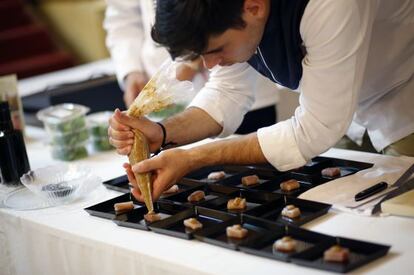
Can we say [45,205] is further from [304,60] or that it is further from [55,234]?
[304,60]

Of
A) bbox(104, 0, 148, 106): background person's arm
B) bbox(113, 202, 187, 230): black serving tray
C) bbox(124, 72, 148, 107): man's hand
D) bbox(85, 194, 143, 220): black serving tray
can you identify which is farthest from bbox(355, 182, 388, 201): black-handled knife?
bbox(104, 0, 148, 106): background person's arm

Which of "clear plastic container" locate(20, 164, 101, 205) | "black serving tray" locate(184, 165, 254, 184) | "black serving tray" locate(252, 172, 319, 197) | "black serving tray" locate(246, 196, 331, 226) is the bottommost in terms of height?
"black serving tray" locate(246, 196, 331, 226)

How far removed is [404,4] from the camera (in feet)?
5.76

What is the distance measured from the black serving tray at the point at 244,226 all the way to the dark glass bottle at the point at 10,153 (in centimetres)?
73

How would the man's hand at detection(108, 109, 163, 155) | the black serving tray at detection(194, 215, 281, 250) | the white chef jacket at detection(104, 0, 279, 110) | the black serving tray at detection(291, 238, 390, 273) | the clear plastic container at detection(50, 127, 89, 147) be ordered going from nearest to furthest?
the black serving tray at detection(291, 238, 390, 273), the black serving tray at detection(194, 215, 281, 250), the man's hand at detection(108, 109, 163, 155), the clear plastic container at detection(50, 127, 89, 147), the white chef jacket at detection(104, 0, 279, 110)

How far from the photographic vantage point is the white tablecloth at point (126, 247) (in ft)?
4.30

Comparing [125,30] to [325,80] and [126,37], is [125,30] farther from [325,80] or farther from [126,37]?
[325,80]

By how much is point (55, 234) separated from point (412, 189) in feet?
2.59

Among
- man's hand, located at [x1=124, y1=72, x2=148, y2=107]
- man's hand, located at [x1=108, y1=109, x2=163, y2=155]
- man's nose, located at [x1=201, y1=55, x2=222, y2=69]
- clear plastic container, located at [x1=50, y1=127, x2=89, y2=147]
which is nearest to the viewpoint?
man's nose, located at [x1=201, y1=55, x2=222, y2=69]

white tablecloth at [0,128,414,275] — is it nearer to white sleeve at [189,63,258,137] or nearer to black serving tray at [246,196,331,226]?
black serving tray at [246,196,331,226]

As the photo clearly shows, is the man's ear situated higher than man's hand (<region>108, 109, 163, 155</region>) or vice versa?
the man's ear

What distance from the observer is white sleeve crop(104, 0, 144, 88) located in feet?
9.48

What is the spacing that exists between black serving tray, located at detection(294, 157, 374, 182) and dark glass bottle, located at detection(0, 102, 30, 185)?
0.75 m

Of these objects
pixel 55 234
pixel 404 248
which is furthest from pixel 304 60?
pixel 55 234
